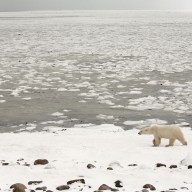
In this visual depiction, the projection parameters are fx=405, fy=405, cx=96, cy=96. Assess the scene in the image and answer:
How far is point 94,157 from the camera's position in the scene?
304 inches

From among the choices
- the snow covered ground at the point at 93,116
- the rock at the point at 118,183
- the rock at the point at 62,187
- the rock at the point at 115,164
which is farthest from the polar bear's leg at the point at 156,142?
the rock at the point at 62,187

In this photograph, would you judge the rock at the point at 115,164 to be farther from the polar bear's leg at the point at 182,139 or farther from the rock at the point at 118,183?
the polar bear's leg at the point at 182,139

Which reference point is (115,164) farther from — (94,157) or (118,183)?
(118,183)

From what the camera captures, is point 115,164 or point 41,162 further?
point 41,162

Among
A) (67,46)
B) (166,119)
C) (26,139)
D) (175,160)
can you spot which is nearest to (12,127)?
(26,139)

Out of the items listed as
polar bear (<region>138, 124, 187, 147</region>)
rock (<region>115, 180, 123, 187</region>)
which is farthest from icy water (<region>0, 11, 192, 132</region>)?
rock (<region>115, 180, 123, 187</region>)

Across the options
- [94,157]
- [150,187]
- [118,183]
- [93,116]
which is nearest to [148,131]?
[94,157]

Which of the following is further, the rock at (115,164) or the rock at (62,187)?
the rock at (115,164)

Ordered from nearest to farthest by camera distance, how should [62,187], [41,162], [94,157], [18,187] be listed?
[18,187]
[62,187]
[41,162]
[94,157]

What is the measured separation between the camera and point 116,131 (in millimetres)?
10430

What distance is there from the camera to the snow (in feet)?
20.0

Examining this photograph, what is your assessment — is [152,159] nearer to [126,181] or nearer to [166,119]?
[126,181]

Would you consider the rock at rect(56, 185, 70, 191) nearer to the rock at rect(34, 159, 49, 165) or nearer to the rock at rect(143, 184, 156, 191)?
the rock at rect(143, 184, 156, 191)

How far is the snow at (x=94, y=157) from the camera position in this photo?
6082 mm
